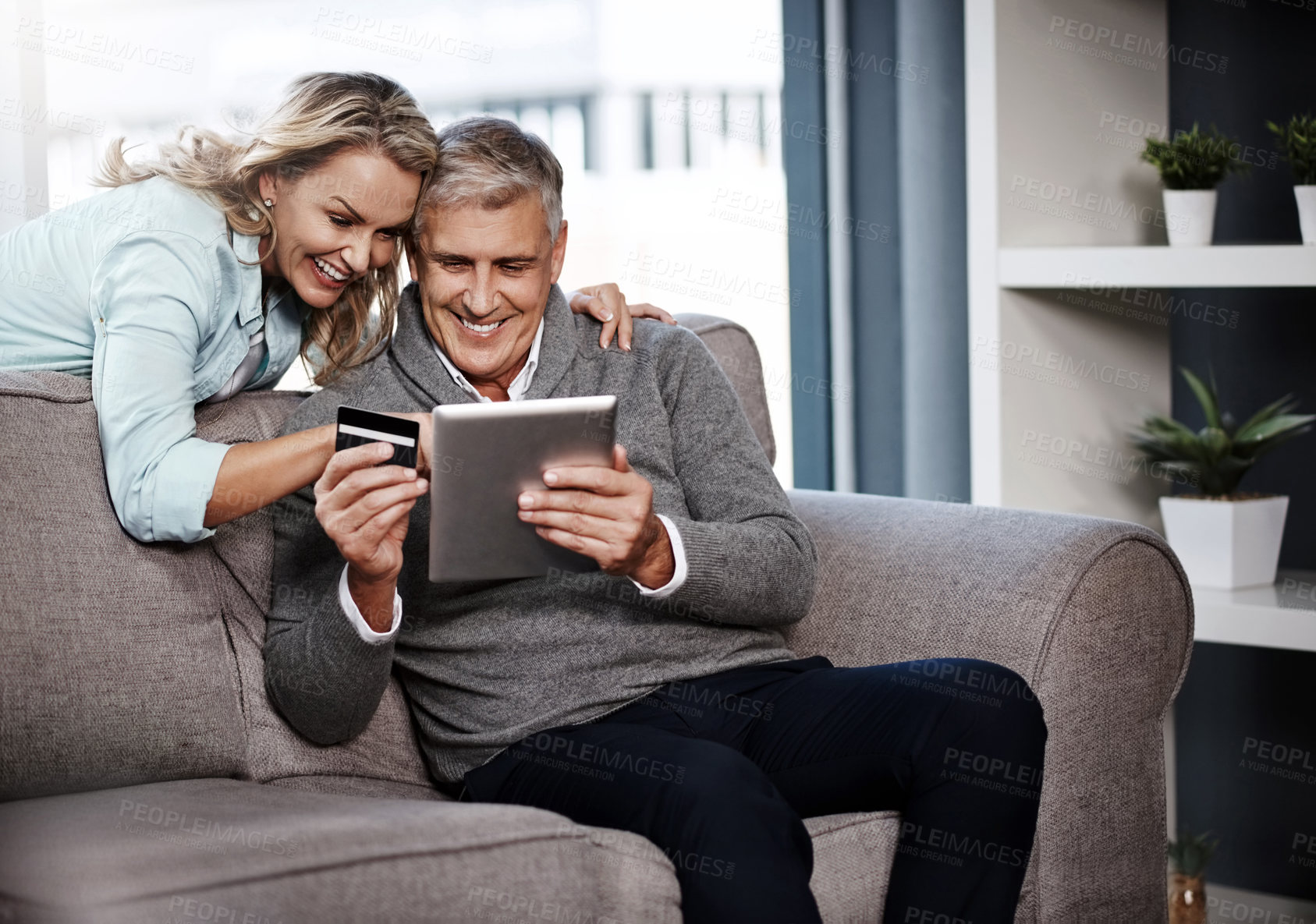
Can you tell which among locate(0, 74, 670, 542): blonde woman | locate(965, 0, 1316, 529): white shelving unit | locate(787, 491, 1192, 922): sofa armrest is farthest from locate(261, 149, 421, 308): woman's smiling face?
locate(965, 0, 1316, 529): white shelving unit

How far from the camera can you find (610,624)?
146 centimetres

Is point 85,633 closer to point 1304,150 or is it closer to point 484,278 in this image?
point 484,278

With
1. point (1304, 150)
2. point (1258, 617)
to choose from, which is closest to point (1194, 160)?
point (1304, 150)

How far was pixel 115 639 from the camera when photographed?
52.8 inches

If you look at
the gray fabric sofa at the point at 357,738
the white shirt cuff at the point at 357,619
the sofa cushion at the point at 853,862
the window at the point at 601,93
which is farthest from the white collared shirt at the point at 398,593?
the window at the point at 601,93

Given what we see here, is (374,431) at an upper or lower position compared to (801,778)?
upper

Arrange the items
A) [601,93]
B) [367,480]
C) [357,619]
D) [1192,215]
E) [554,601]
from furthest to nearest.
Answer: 1. [601,93]
2. [1192,215]
3. [554,601]
4. [357,619]
5. [367,480]

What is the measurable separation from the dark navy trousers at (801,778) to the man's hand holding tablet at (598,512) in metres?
0.19

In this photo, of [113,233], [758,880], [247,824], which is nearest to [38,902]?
[247,824]

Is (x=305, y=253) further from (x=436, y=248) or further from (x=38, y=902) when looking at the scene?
(x=38, y=902)

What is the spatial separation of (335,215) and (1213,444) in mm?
1333

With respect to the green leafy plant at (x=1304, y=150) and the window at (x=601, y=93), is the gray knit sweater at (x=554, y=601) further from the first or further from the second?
the window at (x=601, y=93)

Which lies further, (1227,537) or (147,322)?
(1227,537)

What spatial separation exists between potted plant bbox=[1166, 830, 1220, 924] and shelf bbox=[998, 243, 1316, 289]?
2.76 ft
